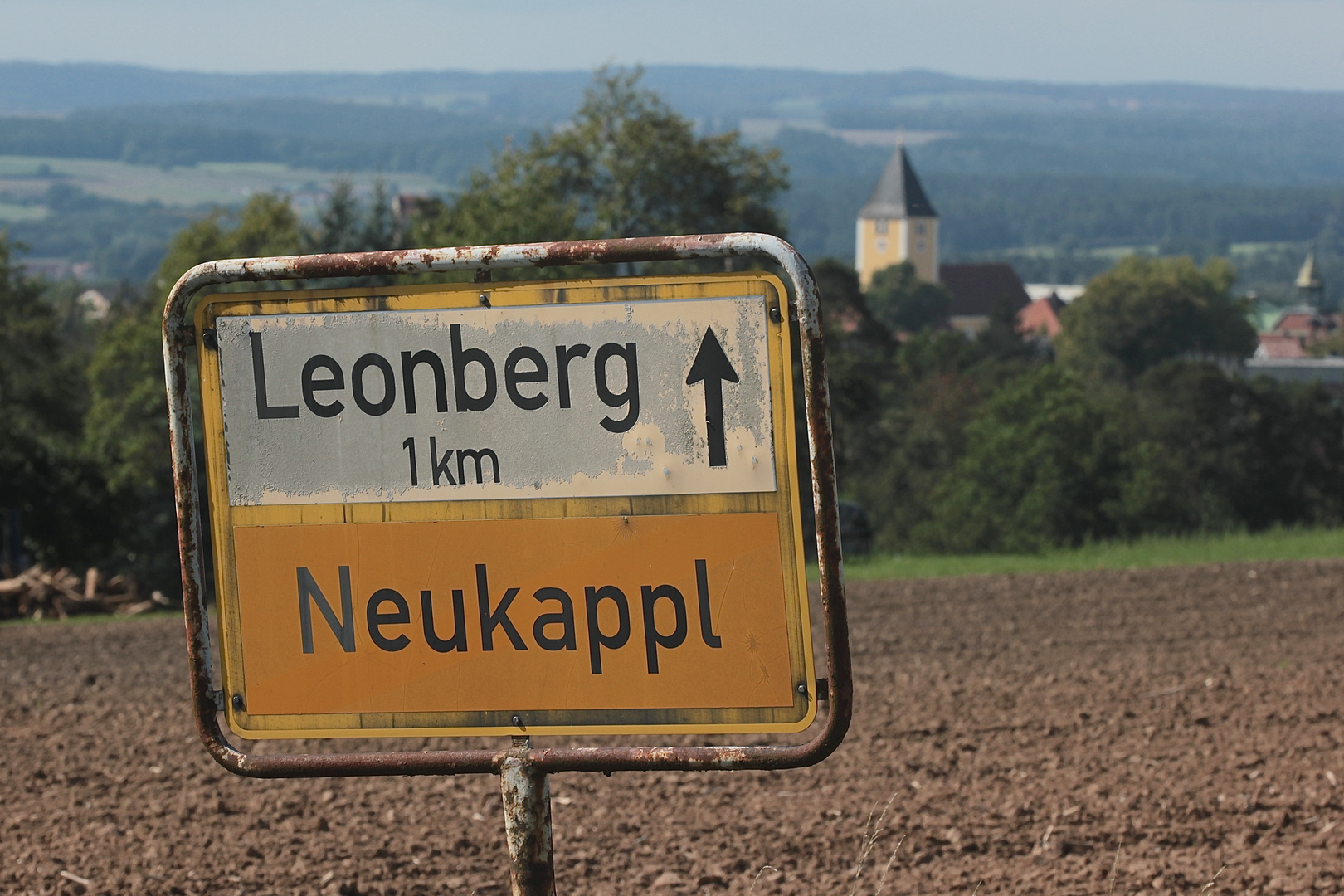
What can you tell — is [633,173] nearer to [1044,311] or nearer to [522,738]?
[522,738]

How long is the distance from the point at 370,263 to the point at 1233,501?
55.0 meters

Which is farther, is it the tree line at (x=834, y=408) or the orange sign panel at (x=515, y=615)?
the tree line at (x=834, y=408)

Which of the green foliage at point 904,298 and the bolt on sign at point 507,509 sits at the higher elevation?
the bolt on sign at point 507,509

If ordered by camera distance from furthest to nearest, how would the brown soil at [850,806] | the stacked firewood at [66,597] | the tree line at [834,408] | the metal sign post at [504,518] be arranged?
the tree line at [834,408] → the stacked firewood at [66,597] → the brown soil at [850,806] → the metal sign post at [504,518]

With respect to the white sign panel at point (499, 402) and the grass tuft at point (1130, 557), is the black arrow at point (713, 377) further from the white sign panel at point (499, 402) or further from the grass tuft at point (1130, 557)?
the grass tuft at point (1130, 557)

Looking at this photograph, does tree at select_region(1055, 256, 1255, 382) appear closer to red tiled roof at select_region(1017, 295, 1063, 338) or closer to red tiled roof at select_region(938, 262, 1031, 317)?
red tiled roof at select_region(1017, 295, 1063, 338)

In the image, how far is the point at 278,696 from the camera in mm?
2465

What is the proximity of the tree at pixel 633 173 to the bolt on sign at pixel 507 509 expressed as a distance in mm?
37484

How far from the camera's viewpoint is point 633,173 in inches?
1612

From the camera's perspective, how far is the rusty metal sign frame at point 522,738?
7.21 ft

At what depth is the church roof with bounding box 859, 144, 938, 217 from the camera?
186000 mm

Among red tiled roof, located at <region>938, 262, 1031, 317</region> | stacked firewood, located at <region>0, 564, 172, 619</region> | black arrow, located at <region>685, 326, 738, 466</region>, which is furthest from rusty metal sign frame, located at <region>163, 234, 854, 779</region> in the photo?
red tiled roof, located at <region>938, 262, 1031, 317</region>

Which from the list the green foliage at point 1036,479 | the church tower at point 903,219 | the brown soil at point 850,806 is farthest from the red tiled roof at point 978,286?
the brown soil at point 850,806

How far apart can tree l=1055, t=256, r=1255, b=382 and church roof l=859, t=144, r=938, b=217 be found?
245 feet
